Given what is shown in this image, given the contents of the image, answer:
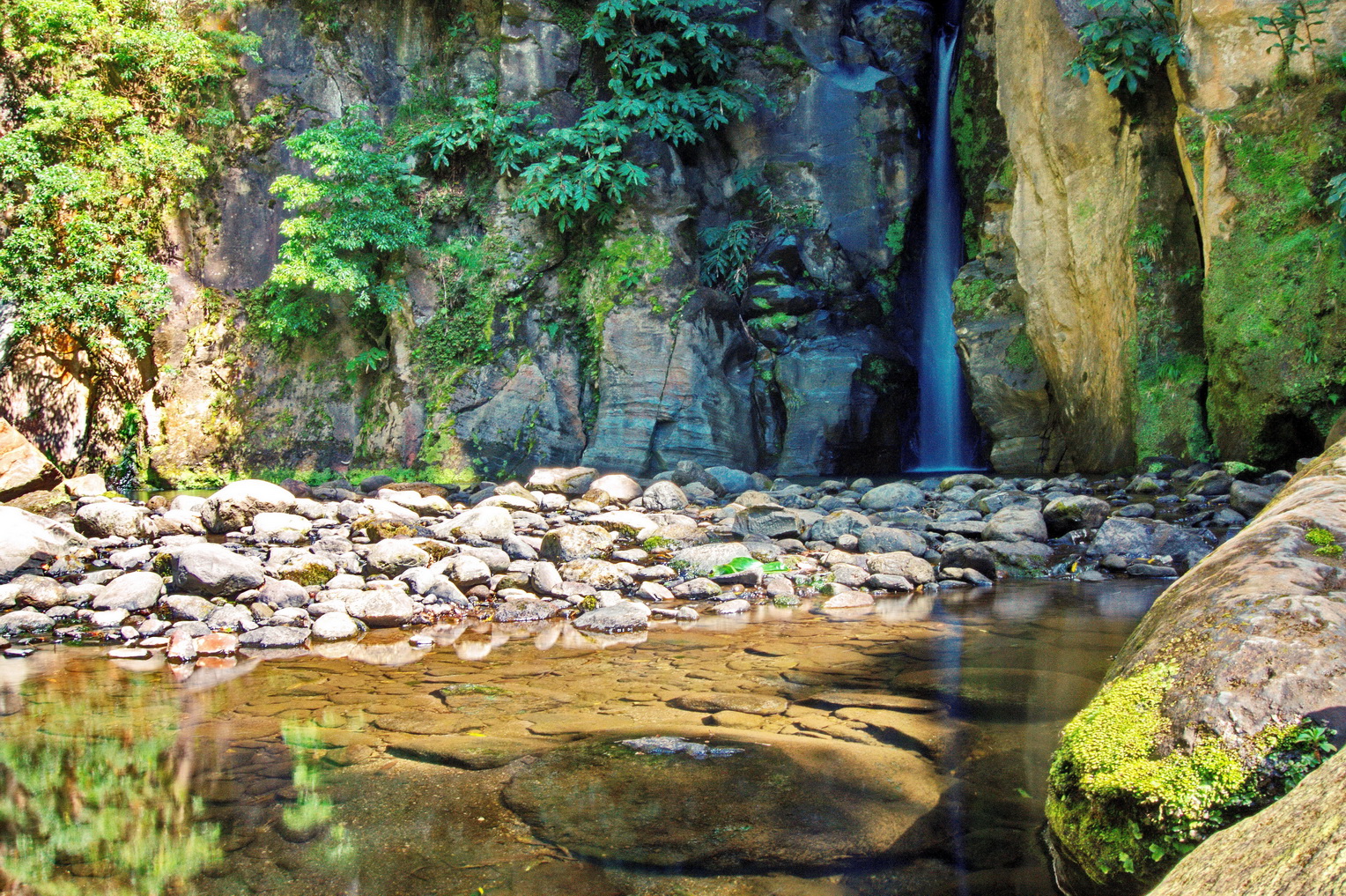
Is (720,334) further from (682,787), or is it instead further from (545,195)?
(682,787)

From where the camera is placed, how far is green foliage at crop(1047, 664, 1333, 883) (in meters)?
1.62

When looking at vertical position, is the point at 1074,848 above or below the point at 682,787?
above

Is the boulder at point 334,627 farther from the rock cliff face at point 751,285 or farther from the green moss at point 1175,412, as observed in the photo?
the green moss at point 1175,412

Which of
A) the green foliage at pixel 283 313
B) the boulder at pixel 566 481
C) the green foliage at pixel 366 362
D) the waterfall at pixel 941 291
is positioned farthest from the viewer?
the green foliage at pixel 283 313

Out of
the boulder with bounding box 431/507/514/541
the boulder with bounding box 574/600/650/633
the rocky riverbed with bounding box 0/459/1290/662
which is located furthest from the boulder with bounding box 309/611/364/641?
the boulder with bounding box 431/507/514/541

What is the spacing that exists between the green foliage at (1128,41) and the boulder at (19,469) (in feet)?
39.0

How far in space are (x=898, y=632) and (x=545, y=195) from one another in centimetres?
961

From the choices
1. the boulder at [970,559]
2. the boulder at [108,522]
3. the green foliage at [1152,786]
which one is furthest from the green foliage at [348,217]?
the green foliage at [1152,786]

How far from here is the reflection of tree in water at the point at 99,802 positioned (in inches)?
83.2

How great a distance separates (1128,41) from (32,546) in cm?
1041

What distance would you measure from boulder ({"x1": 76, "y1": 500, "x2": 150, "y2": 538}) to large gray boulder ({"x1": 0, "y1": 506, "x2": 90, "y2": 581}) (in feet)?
2.15

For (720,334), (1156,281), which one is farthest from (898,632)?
(720,334)

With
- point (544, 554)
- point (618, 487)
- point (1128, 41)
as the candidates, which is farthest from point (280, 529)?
point (1128, 41)

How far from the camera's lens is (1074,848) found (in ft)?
6.00
